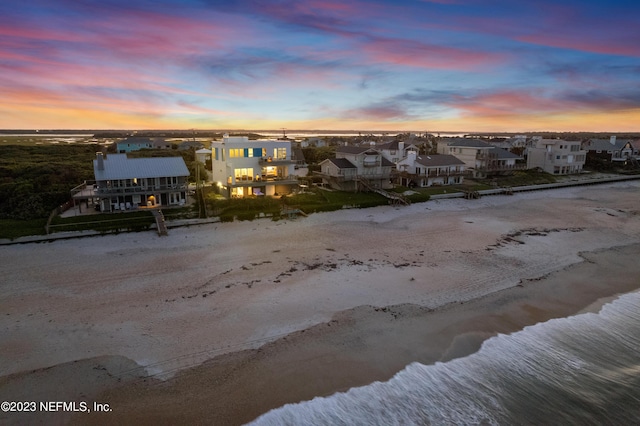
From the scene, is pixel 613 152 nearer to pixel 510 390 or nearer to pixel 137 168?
pixel 510 390

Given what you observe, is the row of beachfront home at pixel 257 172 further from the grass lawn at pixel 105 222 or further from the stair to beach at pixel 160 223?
the stair to beach at pixel 160 223

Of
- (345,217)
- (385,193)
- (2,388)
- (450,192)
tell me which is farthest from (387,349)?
(450,192)

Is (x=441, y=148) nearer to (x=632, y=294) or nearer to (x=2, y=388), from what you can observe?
(x=632, y=294)

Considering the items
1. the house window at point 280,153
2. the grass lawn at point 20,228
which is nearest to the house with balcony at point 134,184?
the grass lawn at point 20,228

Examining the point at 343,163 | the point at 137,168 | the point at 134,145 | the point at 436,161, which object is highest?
the point at 134,145

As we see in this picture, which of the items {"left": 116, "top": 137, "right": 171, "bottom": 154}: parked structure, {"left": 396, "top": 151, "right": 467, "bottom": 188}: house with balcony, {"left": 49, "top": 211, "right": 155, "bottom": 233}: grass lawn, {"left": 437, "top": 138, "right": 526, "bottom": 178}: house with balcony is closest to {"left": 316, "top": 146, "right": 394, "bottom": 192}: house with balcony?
{"left": 396, "top": 151, "right": 467, "bottom": 188}: house with balcony

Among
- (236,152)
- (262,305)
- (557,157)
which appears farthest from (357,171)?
(557,157)

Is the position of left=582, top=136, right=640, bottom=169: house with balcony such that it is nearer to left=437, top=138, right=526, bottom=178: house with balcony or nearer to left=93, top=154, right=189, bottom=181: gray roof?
left=437, top=138, right=526, bottom=178: house with balcony
